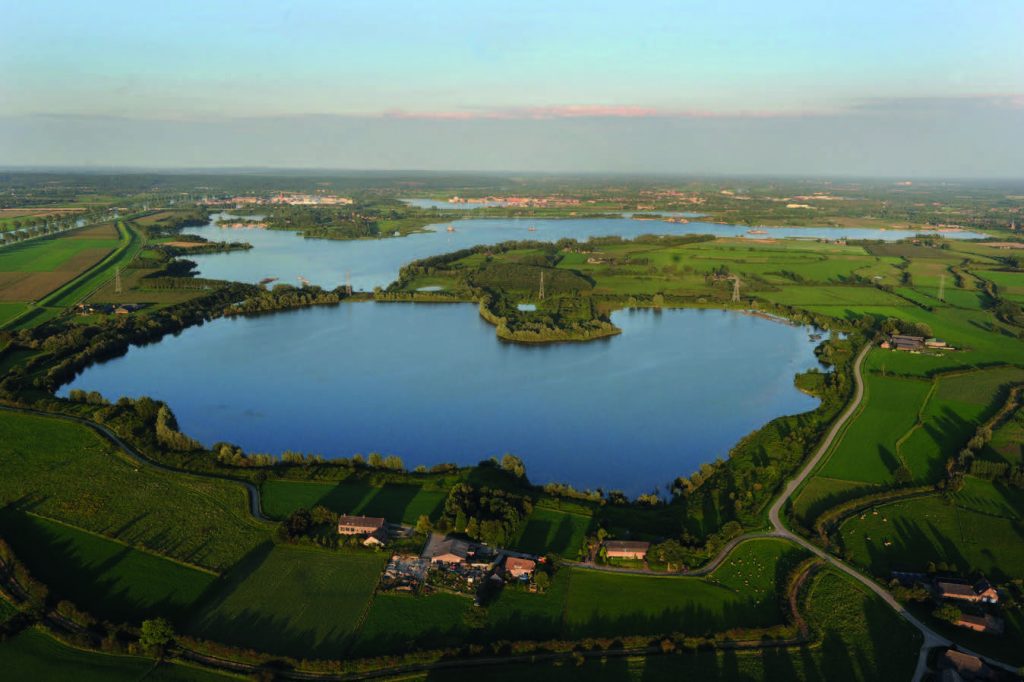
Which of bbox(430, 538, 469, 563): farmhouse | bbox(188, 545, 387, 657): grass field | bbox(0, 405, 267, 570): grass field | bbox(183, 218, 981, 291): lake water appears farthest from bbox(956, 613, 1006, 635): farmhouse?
bbox(183, 218, 981, 291): lake water

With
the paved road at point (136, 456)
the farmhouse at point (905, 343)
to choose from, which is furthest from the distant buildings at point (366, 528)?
the farmhouse at point (905, 343)

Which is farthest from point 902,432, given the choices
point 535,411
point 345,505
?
point 345,505

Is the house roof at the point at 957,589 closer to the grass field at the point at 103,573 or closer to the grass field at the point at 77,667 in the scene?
the grass field at the point at 77,667

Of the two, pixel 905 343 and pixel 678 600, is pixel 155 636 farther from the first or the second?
pixel 905 343

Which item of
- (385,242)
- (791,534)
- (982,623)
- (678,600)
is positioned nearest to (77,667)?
(678,600)

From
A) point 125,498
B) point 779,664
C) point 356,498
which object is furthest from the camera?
point 356,498

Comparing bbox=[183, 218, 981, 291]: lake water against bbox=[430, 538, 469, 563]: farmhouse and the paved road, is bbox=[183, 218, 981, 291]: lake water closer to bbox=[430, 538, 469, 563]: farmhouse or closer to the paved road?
the paved road

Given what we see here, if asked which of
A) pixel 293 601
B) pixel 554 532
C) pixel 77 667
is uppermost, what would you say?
pixel 554 532

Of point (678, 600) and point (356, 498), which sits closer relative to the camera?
point (678, 600)
